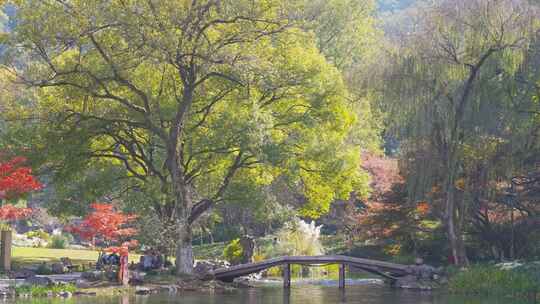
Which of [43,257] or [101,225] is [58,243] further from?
[101,225]

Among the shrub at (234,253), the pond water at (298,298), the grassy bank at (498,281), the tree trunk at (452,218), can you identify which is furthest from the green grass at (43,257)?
the grassy bank at (498,281)

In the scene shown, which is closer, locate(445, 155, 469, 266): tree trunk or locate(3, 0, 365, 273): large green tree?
locate(3, 0, 365, 273): large green tree

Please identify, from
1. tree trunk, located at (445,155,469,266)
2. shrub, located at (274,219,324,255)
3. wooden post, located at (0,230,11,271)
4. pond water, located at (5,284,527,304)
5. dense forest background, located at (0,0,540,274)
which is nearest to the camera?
pond water, located at (5,284,527,304)

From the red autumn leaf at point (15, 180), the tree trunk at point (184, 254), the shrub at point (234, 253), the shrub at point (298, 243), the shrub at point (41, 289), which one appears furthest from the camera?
the shrub at point (298, 243)

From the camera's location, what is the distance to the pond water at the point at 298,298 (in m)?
19.7

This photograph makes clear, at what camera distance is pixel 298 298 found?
2170cm

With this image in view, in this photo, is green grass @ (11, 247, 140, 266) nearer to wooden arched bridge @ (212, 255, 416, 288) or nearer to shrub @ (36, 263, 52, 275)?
shrub @ (36, 263, 52, 275)

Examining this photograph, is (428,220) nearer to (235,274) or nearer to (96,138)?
(235,274)

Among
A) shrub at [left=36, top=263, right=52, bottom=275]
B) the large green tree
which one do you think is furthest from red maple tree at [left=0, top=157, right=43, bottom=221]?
shrub at [left=36, top=263, right=52, bottom=275]

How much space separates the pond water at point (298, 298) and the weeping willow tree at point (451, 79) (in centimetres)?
380

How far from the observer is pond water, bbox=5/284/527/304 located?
64.6 feet

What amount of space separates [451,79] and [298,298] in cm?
857

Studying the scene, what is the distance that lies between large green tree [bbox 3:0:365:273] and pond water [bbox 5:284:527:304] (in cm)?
332

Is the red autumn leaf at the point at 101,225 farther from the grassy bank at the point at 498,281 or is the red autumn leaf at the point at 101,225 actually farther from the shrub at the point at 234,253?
the grassy bank at the point at 498,281
